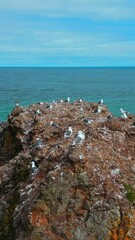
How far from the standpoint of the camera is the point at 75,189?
1357cm

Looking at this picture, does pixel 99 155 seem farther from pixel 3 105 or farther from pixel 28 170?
pixel 3 105

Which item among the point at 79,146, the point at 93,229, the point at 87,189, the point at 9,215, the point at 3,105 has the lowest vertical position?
the point at 3,105

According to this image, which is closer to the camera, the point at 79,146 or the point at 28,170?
the point at 79,146

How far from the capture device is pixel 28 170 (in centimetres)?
1692

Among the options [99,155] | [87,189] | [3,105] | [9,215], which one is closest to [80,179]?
[87,189]

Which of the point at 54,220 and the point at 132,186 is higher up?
the point at 132,186

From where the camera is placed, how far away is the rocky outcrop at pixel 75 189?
1274 centimetres

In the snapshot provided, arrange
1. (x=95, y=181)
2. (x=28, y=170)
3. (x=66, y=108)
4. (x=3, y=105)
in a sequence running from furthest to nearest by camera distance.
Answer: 1. (x=3, y=105)
2. (x=66, y=108)
3. (x=28, y=170)
4. (x=95, y=181)

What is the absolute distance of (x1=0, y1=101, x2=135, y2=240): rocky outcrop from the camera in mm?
12742

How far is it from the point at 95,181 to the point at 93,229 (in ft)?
5.61

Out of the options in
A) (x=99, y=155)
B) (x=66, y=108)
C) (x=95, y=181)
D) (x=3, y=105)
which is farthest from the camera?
(x=3, y=105)

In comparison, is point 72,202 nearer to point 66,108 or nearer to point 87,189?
point 87,189

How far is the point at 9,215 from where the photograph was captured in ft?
51.1

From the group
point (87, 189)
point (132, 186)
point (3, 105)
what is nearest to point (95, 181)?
point (87, 189)
